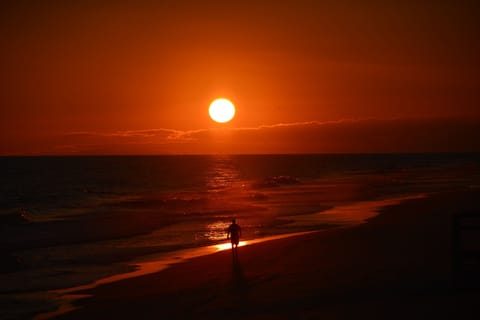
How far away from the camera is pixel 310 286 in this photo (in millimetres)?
13328

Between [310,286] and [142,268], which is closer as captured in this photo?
[310,286]

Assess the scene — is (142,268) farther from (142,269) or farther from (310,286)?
(310,286)

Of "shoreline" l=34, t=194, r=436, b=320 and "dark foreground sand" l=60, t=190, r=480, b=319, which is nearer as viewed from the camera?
"dark foreground sand" l=60, t=190, r=480, b=319

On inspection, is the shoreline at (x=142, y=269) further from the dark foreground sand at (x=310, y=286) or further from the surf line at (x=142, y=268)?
the dark foreground sand at (x=310, y=286)

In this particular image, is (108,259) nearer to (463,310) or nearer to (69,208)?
(463,310)

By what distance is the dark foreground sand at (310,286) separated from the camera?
10953 millimetres

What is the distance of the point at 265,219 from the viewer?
3381cm

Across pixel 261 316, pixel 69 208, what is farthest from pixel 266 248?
pixel 69 208

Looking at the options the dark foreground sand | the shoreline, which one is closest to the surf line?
the shoreline

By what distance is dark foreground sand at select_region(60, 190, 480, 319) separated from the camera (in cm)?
1095

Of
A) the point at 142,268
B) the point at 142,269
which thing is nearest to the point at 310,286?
the point at 142,269

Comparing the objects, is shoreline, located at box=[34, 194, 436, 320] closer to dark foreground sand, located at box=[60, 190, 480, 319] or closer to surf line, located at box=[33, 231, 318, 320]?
surf line, located at box=[33, 231, 318, 320]

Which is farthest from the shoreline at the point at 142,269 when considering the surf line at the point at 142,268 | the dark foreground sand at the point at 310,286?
the dark foreground sand at the point at 310,286

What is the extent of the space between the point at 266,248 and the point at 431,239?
231 inches
